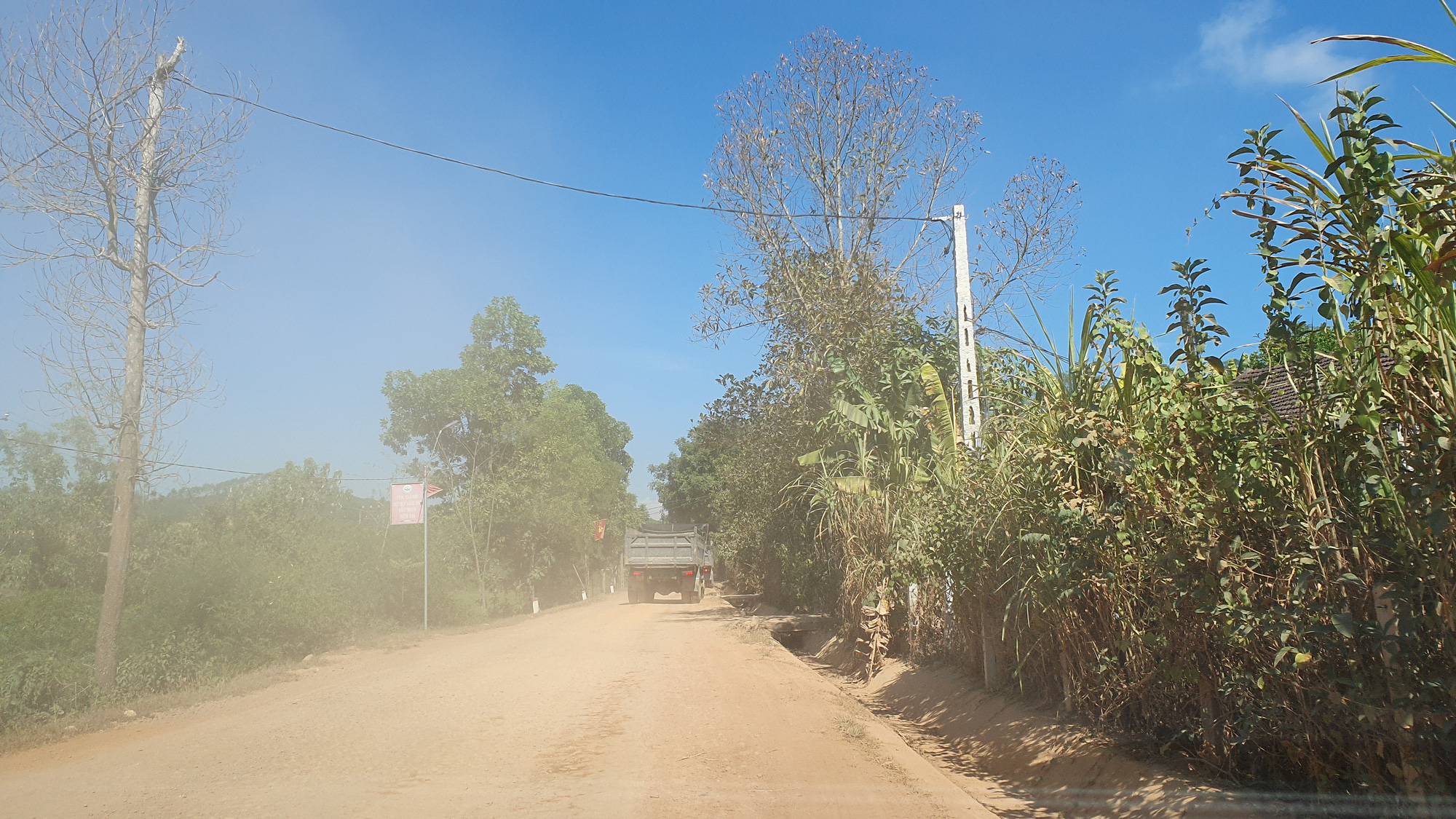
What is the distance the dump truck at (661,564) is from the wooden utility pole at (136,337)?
22925 millimetres

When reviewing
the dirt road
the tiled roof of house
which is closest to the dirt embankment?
the dirt road

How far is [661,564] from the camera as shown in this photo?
33594mm

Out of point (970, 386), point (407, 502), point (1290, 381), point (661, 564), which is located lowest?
point (661, 564)

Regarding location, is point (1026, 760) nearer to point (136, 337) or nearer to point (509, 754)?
point (509, 754)

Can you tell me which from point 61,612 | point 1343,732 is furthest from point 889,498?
point 61,612

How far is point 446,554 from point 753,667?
18.6m

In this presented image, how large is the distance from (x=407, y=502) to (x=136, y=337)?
37.2 feet

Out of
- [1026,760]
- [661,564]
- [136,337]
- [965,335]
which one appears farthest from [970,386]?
[661,564]

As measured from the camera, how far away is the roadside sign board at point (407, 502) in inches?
865

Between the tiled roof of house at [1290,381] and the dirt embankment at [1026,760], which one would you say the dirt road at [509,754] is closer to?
the dirt embankment at [1026,760]

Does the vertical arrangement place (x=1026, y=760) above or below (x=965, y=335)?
below

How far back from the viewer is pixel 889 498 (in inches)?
461

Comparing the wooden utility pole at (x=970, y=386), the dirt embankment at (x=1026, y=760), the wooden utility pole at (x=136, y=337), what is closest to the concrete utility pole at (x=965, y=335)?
the wooden utility pole at (x=970, y=386)

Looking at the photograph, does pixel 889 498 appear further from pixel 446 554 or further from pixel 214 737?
pixel 446 554
